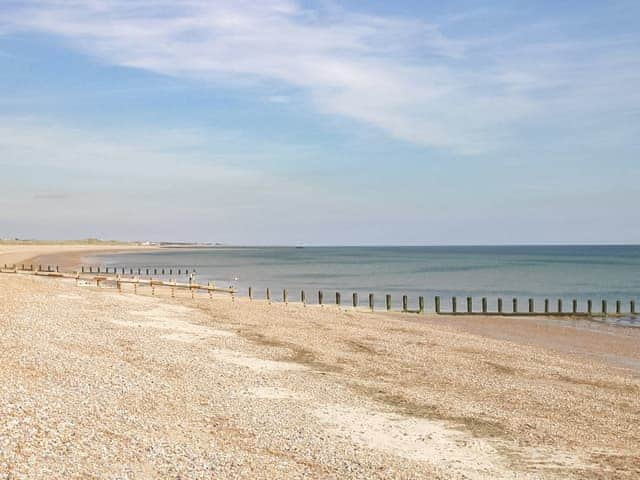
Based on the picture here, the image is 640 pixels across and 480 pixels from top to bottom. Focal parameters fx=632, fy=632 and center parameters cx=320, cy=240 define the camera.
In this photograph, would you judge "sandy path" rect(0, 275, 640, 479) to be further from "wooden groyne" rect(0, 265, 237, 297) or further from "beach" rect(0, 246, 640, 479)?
"wooden groyne" rect(0, 265, 237, 297)

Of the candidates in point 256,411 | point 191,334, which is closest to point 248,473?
point 256,411

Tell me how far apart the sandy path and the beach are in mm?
49

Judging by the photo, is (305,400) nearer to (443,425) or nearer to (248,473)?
(443,425)

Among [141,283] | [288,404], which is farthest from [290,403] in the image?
[141,283]

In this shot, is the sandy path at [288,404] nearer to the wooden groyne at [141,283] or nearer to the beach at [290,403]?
the beach at [290,403]

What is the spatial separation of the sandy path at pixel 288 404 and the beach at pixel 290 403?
49mm

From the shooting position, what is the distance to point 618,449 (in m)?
12.2

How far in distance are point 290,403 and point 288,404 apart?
12 centimetres

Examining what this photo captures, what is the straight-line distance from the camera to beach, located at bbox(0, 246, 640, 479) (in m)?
10.3

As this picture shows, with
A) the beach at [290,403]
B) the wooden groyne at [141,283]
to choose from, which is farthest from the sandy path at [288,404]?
the wooden groyne at [141,283]

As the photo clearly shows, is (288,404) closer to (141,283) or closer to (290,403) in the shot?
(290,403)

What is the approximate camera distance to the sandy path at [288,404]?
1031cm

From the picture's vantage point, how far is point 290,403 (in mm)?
14383

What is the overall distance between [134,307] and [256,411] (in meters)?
17.2
